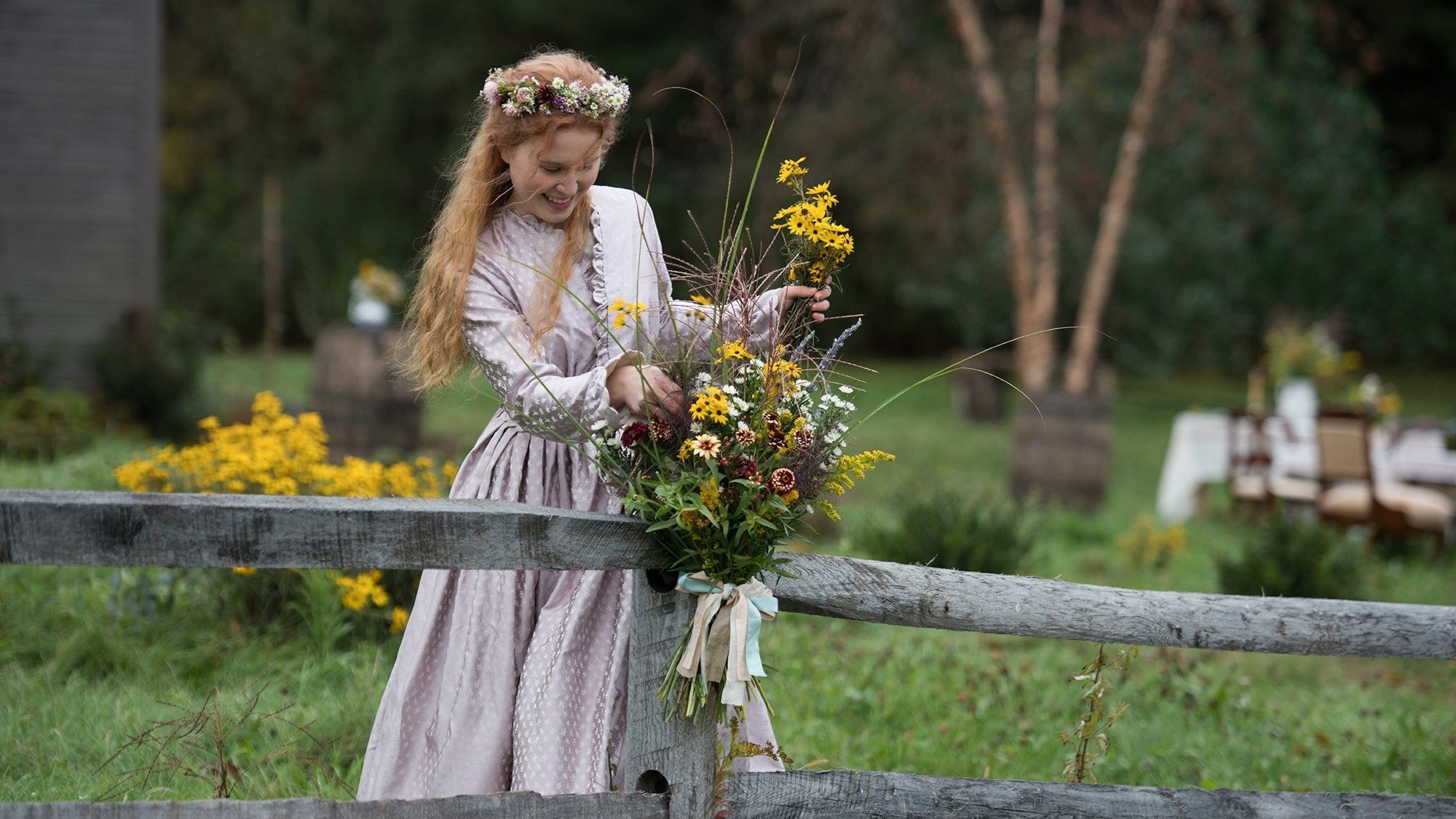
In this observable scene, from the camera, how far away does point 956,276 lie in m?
18.0

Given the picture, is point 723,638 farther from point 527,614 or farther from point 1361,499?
point 1361,499

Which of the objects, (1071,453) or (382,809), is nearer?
(382,809)

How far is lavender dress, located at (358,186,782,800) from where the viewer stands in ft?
8.57

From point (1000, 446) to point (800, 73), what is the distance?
487 centimetres

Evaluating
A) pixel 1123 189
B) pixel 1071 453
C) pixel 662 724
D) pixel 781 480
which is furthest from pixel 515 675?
pixel 1123 189

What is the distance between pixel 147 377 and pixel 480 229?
7.03 meters

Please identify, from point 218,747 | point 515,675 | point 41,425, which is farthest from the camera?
point 41,425

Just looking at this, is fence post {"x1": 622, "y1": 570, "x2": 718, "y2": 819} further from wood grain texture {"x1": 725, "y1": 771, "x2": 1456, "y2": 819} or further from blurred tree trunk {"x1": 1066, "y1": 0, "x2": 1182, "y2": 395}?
blurred tree trunk {"x1": 1066, "y1": 0, "x2": 1182, "y2": 395}

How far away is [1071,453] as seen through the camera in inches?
384

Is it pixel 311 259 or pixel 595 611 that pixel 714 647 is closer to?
pixel 595 611

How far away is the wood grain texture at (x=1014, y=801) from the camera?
8.39 ft

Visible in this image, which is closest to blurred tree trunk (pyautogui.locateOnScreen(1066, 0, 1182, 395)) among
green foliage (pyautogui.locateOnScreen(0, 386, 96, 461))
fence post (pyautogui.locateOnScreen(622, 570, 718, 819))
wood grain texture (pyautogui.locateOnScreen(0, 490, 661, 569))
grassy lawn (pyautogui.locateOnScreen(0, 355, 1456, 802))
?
grassy lawn (pyautogui.locateOnScreen(0, 355, 1456, 802))

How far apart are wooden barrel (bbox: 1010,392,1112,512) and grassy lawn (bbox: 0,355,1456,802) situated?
11.4 ft

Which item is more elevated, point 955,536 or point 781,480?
point 781,480
